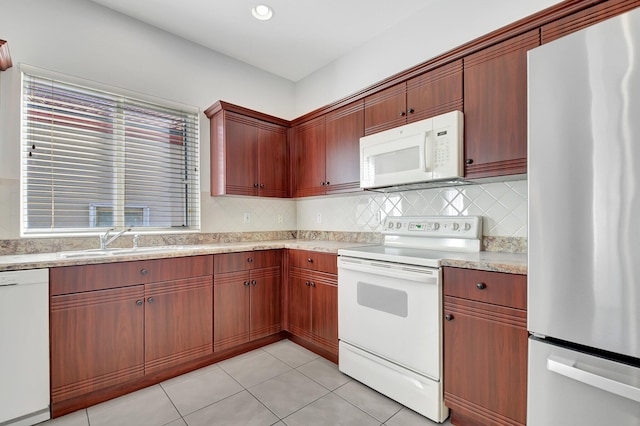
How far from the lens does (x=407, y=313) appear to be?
5.74 ft

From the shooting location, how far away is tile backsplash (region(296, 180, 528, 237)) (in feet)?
6.33

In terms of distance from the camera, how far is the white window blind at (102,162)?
2.10 meters

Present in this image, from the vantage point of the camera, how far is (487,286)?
4.79 feet

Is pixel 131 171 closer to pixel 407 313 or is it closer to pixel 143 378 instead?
pixel 143 378

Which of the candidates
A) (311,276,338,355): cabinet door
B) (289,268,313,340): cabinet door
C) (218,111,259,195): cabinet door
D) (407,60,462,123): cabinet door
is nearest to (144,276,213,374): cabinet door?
(289,268,313,340): cabinet door

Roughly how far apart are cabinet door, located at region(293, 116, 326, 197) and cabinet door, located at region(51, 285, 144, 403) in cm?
169

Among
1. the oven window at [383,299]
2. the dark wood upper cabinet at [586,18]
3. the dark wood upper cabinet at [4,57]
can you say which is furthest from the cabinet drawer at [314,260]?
the dark wood upper cabinet at [4,57]

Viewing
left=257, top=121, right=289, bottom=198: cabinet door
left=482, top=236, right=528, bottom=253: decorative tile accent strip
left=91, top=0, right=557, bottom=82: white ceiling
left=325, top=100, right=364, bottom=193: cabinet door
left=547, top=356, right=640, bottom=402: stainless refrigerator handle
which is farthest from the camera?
left=257, top=121, right=289, bottom=198: cabinet door

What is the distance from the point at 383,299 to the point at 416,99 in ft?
4.64

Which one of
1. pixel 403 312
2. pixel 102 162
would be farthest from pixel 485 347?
pixel 102 162

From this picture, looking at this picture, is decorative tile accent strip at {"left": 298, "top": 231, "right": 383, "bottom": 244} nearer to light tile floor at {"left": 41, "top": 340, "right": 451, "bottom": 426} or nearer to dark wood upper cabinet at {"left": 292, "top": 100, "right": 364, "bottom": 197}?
dark wood upper cabinet at {"left": 292, "top": 100, "right": 364, "bottom": 197}

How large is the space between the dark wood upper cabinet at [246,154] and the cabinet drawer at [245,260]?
2.02ft

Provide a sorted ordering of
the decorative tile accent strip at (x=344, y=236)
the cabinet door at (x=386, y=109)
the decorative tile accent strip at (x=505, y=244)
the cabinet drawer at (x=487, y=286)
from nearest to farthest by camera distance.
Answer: the cabinet drawer at (x=487, y=286) → the decorative tile accent strip at (x=505, y=244) → the cabinet door at (x=386, y=109) → the decorative tile accent strip at (x=344, y=236)

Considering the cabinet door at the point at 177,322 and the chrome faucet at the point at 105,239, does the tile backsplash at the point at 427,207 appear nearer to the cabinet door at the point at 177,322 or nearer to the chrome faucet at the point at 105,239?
the cabinet door at the point at 177,322
